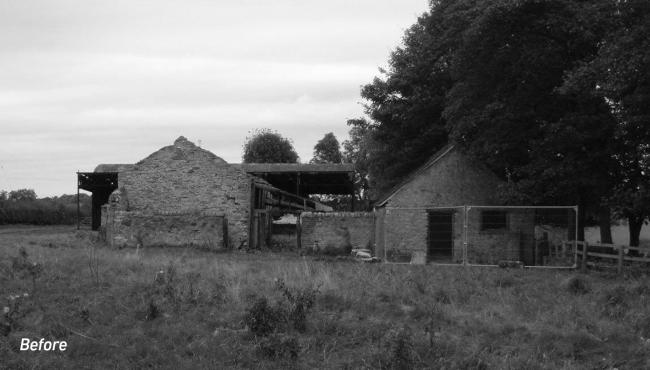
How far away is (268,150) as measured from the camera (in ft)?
194

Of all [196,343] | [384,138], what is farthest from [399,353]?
[384,138]

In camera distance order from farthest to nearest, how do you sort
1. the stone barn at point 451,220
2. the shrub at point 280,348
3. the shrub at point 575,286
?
the stone barn at point 451,220, the shrub at point 575,286, the shrub at point 280,348

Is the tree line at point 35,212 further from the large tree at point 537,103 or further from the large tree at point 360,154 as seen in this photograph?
the large tree at point 537,103

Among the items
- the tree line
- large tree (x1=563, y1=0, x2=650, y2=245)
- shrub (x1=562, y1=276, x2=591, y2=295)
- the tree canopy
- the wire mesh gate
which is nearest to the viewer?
shrub (x1=562, y1=276, x2=591, y2=295)

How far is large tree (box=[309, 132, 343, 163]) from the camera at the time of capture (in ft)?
233

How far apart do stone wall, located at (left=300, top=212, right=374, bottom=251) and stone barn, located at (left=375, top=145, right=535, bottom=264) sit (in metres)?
0.65

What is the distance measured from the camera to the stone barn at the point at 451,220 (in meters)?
23.3

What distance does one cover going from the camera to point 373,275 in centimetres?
1509

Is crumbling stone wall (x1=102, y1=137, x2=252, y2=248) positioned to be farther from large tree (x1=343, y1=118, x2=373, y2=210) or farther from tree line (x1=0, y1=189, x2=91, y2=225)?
tree line (x1=0, y1=189, x2=91, y2=225)

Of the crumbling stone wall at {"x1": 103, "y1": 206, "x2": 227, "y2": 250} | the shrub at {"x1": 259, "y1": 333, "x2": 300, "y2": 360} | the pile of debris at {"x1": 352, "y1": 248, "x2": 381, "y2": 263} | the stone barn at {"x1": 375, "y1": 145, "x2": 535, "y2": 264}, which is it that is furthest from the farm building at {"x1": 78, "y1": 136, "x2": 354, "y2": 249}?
the shrub at {"x1": 259, "y1": 333, "x2": 300, "y2": 360}

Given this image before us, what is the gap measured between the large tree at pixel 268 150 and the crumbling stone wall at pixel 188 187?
1255 inches

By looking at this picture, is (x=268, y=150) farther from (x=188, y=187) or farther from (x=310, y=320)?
(x=310, y=320)

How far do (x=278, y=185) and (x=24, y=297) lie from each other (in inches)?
1151

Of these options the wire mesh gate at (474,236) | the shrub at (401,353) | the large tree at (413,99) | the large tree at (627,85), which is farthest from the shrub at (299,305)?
the large tree at (413,99)
